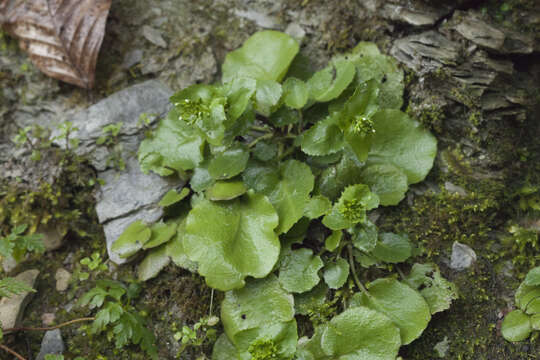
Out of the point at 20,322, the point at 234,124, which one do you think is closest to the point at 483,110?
Answer: the point at 234,124

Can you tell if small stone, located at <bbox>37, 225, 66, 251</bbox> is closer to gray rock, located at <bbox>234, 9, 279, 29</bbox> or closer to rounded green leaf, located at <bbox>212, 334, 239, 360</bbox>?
rounded green leaf, located at <bbox>212, 334, 239, 360</bbox>

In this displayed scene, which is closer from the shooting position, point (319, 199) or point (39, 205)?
point (319, 199)

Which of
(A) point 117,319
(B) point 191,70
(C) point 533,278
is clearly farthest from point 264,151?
(C) point 533,278

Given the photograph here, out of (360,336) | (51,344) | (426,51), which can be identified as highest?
(426,51)

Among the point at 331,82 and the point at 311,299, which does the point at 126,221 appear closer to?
the point at 311,299

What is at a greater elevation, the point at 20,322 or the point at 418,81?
the point at 418,81

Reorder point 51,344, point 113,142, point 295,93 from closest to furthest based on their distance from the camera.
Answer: point 51,344, point 295,93, point 113,142

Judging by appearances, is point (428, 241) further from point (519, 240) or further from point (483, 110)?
point (483, 110)

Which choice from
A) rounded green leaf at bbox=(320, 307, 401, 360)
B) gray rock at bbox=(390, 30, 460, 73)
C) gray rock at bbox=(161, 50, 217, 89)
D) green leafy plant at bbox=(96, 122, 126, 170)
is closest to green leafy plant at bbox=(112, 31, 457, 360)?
rounded green leaf at bbox=(320, 307, 401, 360)
